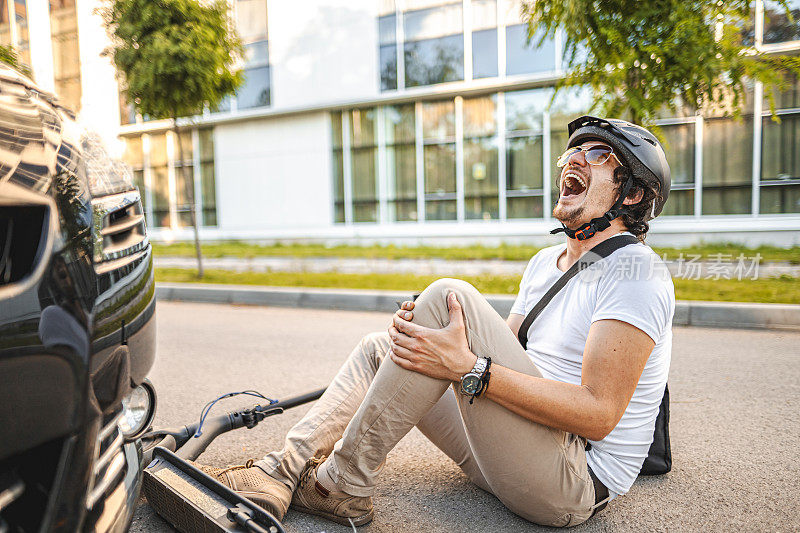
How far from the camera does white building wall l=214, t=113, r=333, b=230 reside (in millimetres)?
17344

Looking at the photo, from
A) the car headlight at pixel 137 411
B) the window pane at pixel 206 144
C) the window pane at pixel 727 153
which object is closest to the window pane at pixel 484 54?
the window pane at pixel 727 153

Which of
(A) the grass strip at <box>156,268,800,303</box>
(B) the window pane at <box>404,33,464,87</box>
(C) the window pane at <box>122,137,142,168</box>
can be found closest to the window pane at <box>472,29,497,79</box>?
(B) the window pane at <box>404,33,464,87</box>

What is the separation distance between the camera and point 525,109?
49.4 ft

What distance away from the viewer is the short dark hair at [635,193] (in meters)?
2.17

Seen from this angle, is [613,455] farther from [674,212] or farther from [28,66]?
[674,212]

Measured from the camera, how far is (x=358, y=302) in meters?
7.34

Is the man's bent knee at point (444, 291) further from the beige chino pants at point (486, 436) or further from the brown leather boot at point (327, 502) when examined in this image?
the brown leather boot at point (327, 502)

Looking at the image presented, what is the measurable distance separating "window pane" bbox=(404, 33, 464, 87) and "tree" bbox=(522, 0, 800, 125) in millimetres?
10298

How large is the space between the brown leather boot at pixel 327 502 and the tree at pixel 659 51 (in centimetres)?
460

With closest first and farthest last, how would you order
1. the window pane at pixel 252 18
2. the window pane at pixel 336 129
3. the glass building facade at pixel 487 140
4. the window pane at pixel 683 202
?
1. the glass building facade at pixel 487 140
2. the window pane at pixel 683 202
3. the window pane at pixel 336 129
4. the window pane at pixel 252 18

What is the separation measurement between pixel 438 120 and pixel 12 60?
49.9ft

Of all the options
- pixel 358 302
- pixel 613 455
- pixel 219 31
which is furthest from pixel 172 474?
pixel 219 31

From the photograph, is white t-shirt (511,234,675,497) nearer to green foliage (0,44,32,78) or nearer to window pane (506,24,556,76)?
green foliage (0,44,32,78)

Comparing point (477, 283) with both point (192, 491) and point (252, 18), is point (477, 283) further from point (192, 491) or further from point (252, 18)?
point (252, 18)
